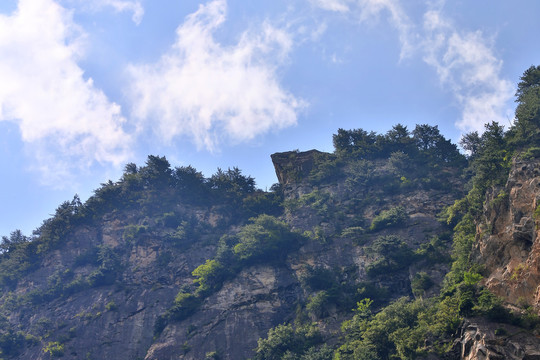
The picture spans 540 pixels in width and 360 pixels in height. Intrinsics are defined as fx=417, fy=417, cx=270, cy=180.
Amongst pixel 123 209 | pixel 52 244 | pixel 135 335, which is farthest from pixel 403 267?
pixel 52 244

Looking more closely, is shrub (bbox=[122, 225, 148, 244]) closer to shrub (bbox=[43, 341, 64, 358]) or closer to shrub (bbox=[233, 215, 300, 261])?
shrub (bbox=[233, 215, 300, 261])

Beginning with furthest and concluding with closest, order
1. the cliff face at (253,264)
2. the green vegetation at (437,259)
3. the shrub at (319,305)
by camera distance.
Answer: the shrub at (319,305) → the cliff face at (253,264) → the green vegetation at (437,259)

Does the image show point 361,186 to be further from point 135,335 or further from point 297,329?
point 135,335

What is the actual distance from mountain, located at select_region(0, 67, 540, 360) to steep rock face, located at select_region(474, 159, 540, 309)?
0.38 ft

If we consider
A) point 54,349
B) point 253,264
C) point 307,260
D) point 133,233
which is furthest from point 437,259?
point 54,349

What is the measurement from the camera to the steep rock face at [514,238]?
1198 inches

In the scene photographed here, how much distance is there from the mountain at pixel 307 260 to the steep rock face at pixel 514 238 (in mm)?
115

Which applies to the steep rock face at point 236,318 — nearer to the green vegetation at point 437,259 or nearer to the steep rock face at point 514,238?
the green vegetation at point 437,259

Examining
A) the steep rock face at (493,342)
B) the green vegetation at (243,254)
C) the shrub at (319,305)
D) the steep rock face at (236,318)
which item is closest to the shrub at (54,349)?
the steep rock face at (236,318)

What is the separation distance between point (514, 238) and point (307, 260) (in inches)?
1046

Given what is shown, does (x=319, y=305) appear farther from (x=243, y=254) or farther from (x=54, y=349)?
(x=54, y=349)

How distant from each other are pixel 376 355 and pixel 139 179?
50636mm

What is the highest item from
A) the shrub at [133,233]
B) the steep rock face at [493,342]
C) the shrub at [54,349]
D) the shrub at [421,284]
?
the shrub at [133,233]

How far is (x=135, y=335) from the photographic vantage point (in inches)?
2035
